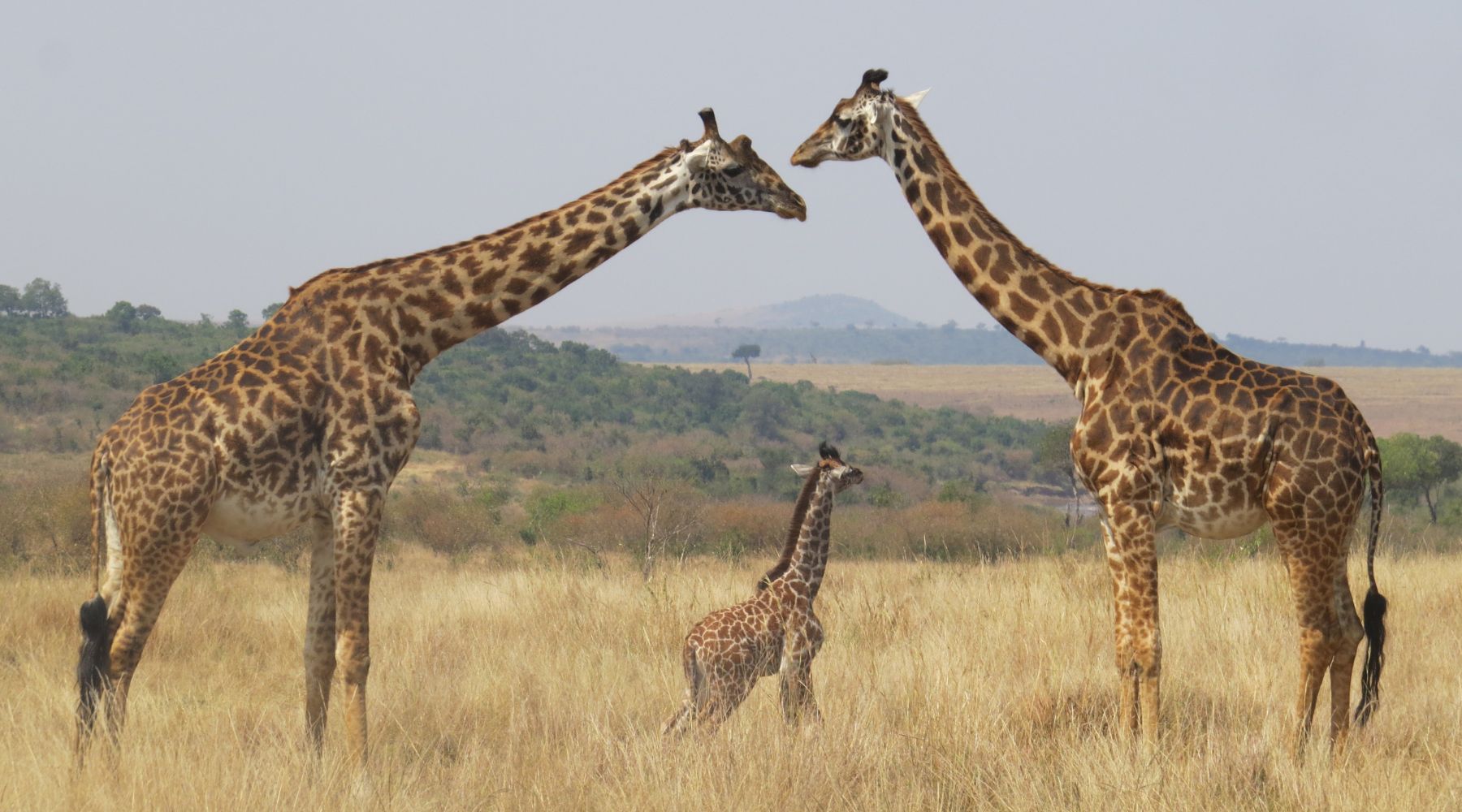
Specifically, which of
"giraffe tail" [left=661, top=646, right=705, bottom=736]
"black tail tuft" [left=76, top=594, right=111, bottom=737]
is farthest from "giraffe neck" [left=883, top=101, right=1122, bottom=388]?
"black tail tuft" [left=76, top=594, right=111, bottom=737]

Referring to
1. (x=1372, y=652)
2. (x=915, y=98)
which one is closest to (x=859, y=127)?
(x=915, y=98)

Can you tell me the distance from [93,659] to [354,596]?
46.1 inches

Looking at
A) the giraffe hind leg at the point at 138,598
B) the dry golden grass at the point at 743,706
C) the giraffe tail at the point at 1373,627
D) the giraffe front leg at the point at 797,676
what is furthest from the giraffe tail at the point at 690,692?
the giraffe tail at the point at 1373,627

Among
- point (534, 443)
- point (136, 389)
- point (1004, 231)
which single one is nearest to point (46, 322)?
point (136, 389)

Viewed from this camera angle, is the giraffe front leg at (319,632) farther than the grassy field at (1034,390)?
No

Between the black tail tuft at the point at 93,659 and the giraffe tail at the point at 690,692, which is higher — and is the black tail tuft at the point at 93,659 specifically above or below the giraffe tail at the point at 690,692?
above

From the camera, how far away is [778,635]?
6984mm

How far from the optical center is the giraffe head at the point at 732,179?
22.3ft

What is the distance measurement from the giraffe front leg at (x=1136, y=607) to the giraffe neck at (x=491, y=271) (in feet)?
9.05

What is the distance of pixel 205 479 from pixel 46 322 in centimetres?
6141

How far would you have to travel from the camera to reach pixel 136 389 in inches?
1770

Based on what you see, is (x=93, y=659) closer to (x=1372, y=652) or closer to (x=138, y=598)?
(x=138, y=598)

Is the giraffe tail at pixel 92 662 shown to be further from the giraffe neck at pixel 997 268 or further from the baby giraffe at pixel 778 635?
the giraffe neck at pixel 997 268

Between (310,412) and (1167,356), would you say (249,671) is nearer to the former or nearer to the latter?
(310,412)
